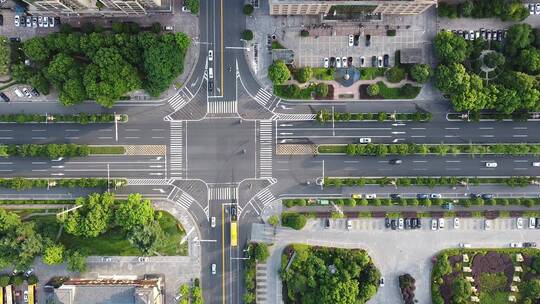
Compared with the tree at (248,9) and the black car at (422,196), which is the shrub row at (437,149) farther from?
the tree at (248,9)

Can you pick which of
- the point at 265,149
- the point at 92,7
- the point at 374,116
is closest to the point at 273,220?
the point at 265,149

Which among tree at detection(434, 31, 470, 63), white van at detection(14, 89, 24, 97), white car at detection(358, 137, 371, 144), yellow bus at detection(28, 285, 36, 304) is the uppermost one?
tree at detection(434, 31, 470, 63)

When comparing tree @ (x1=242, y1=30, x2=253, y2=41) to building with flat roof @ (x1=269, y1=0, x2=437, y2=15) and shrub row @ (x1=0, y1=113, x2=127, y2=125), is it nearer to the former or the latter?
building with flat roof @ (x1=269, y1=0, x2=437, y2=15)

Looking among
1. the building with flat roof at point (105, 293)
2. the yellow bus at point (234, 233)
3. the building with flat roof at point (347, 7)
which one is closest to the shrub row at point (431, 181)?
the yellow bus at point (234, 233)

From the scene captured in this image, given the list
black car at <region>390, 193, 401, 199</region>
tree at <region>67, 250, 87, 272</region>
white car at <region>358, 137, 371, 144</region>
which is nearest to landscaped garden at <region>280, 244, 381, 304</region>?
black car at <region>390, 193, 401, 199</region>

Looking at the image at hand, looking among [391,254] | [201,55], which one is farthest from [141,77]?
[391,254]
